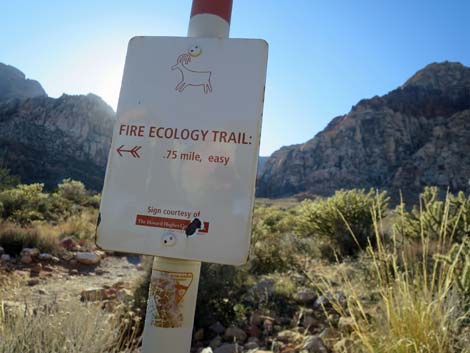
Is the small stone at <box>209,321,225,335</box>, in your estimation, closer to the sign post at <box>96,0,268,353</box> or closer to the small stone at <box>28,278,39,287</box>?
the sign post at <box>96,0,268,353</box>

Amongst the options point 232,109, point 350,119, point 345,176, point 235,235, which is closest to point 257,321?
point 235,235

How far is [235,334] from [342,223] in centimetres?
470

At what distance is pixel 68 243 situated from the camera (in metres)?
8.30

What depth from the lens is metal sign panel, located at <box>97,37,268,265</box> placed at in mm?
1465

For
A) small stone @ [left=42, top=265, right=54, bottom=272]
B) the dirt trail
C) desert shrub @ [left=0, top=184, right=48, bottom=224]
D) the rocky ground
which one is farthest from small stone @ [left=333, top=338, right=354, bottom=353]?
desert shrub @ [left=0, top=184, right=48, bottom=224]

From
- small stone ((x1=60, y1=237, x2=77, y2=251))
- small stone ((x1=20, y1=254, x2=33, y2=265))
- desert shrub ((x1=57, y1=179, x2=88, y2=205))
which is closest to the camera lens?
small stone ((x1=20, y1=254, x2=33, y2=265))

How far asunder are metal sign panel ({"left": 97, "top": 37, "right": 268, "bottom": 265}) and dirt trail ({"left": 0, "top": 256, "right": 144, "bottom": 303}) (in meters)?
3.50

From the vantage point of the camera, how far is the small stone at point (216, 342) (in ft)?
11.4

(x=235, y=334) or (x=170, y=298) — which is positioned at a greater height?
(x=170, y=298)

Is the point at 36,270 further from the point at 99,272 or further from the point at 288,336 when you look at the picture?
the point at 288,336

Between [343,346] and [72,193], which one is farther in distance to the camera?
[72,193]

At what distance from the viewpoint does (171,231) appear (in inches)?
58.9

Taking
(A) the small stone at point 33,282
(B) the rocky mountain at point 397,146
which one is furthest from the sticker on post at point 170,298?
(B) the rocky mountain at point 397,146

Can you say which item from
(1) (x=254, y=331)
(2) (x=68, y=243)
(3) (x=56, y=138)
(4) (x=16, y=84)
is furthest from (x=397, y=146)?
(4) (x=16, y=84)
